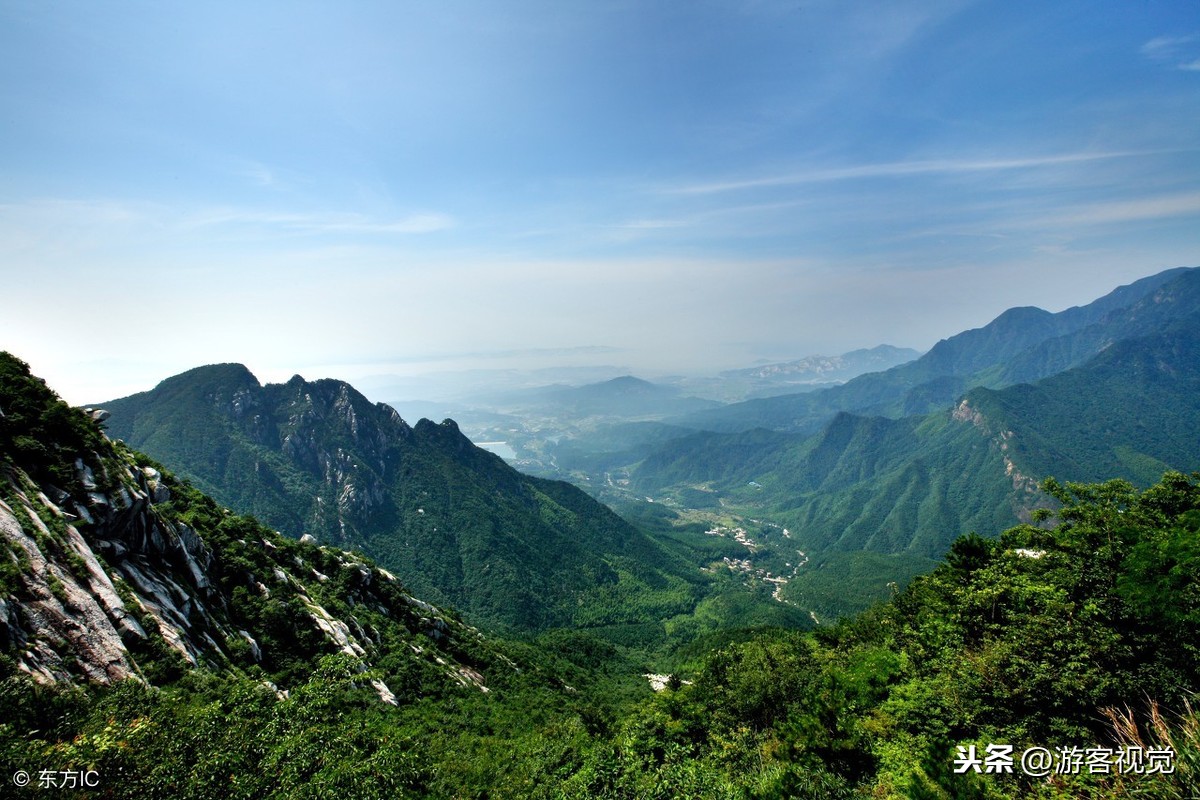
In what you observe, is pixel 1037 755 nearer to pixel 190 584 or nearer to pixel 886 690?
pixel 886 690

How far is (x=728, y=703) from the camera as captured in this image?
148ft

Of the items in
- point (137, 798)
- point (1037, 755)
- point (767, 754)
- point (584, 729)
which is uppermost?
point (137, 798)

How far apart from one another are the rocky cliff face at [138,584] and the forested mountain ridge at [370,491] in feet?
305

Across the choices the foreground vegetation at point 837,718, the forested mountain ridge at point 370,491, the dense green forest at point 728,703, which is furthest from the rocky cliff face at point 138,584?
the forested mountain ridge at point 370,491

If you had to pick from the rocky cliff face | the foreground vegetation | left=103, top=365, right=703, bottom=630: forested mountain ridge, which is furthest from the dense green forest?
left=103, top=365, right=703, bottom=630: forested mountain ridge

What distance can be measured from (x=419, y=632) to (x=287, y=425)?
138 metres

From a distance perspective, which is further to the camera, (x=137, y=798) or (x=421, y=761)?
(x=421, y=761)

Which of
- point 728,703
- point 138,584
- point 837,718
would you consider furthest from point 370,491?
point 837,718

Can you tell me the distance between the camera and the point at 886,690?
3569 cm

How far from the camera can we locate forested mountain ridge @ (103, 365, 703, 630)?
149625 millimetres

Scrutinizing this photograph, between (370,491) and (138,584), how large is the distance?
141905 millimetres

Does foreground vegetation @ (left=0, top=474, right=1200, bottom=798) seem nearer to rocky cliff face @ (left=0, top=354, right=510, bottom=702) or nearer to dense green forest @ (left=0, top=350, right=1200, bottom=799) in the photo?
dense green forest @ (left=0, top=350, right=1200, bottom=799)

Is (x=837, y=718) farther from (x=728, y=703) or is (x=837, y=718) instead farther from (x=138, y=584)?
(x=138, y=584)

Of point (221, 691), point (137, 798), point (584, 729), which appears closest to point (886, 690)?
point (584, 729)
